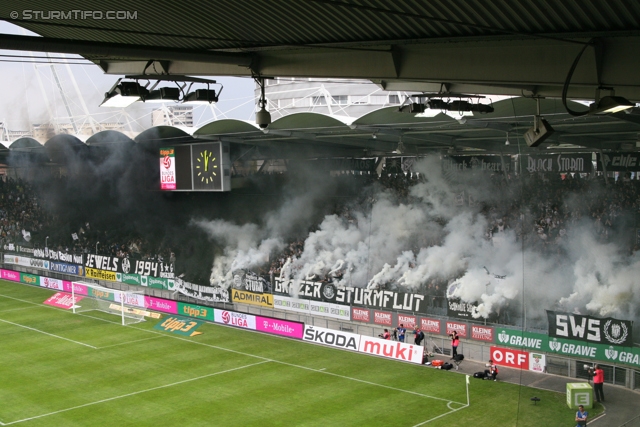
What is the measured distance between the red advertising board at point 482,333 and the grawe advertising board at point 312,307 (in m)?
5.42

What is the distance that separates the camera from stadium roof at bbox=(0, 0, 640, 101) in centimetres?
845

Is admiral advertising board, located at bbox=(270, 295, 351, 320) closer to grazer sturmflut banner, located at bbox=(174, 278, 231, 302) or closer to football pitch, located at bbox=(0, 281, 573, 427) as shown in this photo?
football pitch, located at bbox=(0, 281, 573, 427)

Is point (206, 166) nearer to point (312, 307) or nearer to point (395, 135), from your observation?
point (312, 307)

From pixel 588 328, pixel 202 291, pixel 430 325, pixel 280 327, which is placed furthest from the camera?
pixel 202 291

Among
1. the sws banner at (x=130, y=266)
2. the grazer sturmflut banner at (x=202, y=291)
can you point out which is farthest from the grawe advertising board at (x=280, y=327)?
the sws banner at (x=130, y=266)

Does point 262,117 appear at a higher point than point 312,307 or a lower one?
higher

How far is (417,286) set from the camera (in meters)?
26.7

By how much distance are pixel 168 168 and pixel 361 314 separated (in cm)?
1344

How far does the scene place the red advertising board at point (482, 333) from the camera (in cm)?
2224

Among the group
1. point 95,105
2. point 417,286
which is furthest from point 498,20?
point 95,105

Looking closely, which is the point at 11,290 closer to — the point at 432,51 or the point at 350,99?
the point at 350,99

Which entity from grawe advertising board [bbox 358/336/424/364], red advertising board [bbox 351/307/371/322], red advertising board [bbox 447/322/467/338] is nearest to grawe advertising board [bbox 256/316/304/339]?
red advertising board [bbox 351/307/371/322]

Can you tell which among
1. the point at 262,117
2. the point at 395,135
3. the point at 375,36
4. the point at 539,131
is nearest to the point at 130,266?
the point at 395,135

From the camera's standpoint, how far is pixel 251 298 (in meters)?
30.3
